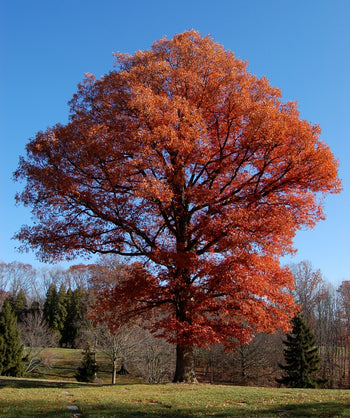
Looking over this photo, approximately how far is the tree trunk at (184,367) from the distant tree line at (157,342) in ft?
7.75

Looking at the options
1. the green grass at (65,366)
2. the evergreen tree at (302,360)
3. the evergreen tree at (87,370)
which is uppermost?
the evergreen tree at (302,360)

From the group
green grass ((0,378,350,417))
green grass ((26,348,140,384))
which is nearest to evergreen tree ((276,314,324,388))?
green grass ((26,348,140,384))

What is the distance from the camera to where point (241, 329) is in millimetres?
12484

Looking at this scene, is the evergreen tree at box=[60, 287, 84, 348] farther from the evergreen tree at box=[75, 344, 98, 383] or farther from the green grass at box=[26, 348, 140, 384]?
the evergreen tree at box=[75, 344, 98, 383]

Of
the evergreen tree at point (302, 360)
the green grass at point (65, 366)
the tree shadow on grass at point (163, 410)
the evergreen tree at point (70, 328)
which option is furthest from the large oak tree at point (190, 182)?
the evergreen tree at point (70, 328)

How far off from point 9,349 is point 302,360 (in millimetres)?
26576

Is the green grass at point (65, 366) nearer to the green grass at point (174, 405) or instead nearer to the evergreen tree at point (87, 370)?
the evergreen tree at point (87, 370)

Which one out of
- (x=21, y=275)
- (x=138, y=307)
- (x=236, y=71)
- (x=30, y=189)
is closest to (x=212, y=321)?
(x=138, y=307)

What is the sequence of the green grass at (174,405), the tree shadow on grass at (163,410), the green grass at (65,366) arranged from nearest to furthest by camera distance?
1. the tree shadow on grass at (163,410)
2. the green grass at (174,405)
3. the green grass at (65,366)

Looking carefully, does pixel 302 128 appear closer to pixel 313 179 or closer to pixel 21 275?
pixel 313 179

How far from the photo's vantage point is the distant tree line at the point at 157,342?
31359 mm

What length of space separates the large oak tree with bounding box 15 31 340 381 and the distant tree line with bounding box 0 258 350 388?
130 inches

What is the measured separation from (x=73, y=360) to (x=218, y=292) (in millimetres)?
43725

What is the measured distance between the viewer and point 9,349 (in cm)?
3206
